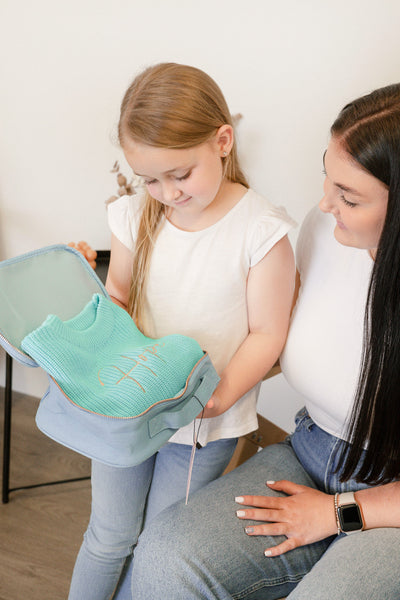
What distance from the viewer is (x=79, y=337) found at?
87 cm

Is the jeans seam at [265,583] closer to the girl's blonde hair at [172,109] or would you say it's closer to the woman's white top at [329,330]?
the woman's white top at [329,330]

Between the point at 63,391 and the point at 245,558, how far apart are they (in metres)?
0.36

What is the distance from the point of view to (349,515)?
873 mm

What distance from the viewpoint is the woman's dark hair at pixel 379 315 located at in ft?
2.44

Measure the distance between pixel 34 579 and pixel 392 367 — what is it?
0.98 meters

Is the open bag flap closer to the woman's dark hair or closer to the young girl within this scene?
the young girl

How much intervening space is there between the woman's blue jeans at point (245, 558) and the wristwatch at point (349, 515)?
0.6 inches

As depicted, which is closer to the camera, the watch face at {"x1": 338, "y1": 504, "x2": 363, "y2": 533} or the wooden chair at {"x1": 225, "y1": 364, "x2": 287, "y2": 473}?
the watch face at {"x1": 338, "y1": 504, "x2": 363, "y2": 533}

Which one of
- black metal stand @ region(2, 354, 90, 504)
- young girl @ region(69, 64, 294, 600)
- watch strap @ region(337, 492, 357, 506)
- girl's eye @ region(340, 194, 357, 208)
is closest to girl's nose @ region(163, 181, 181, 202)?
young girl @ region(69, 64, 294, 600)

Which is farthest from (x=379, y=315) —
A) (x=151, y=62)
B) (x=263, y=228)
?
(x=151, y=62)

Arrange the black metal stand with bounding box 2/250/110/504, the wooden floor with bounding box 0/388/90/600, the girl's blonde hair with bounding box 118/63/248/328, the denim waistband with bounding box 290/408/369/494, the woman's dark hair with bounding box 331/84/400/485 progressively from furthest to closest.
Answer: the black metal stand with bounding box 2/250/110/504, the wooden floor with bounding box 0/388/90/600, the denim waistband with bounding box 290/408/369/494, the girl's blonde hair with bounding box 118/63/248/328, the woman's dark hair with bounding box 331/84/400/485

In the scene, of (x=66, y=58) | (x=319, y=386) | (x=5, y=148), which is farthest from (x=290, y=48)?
(x=5, y=148)

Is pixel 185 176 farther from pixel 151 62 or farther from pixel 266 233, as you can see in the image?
pixel 151 62

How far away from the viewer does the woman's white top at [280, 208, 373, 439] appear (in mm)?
922
